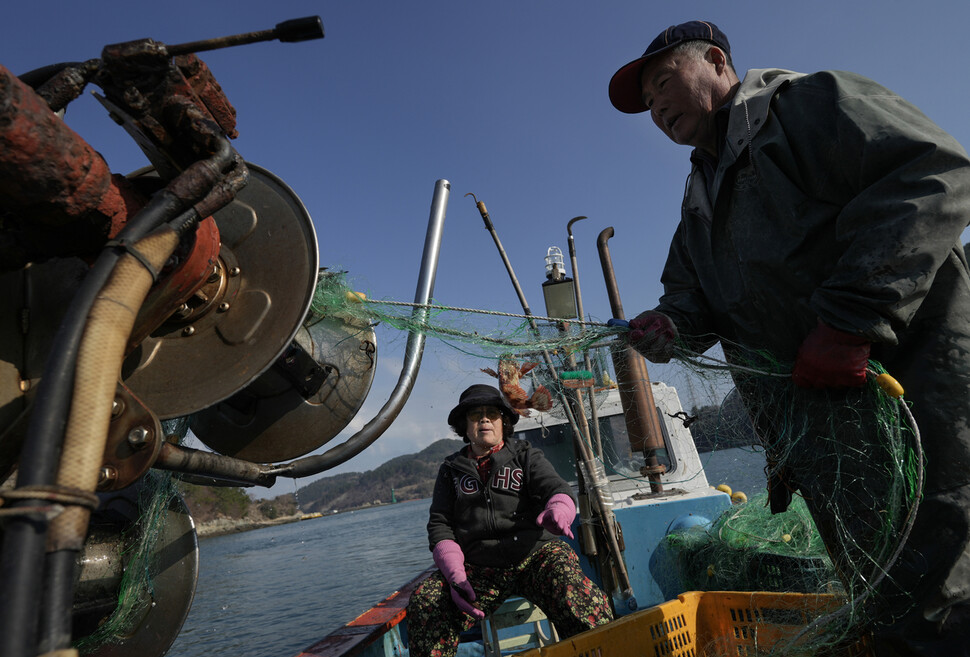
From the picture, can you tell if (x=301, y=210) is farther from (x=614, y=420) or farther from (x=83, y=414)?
(x=614, y=420)

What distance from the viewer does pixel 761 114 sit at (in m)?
1.92

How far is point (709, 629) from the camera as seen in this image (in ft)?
8.55

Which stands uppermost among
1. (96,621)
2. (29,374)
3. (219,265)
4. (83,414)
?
(219,265)

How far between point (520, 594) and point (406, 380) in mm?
1602

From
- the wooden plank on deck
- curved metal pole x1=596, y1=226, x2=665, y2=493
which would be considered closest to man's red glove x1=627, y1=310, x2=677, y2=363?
curved metal pole x1=596, y1=226, x2=665, y2=493

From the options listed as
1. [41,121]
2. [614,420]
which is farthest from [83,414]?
[614,420]

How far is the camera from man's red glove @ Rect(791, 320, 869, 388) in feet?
5.43

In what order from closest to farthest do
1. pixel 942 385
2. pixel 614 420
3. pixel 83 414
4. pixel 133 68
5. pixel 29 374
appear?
pixel 83 414 < pixel 133 68 < pixel 29 374 < pixel 942 385 < pixel 614 420

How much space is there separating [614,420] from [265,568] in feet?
93.4

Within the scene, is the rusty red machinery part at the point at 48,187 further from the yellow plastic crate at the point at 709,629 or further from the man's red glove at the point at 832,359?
the man's red glove at the point at 832,359

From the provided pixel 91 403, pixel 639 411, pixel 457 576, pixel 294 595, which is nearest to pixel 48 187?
pixel 91 403

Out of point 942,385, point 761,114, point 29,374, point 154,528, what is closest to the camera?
point 29,374

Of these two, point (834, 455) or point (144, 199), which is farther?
point (834, 455)

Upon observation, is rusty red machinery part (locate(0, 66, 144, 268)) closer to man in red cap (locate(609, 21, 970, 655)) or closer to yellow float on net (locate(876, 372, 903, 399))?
man in red cap (locate(609, 21, 970, 655))
